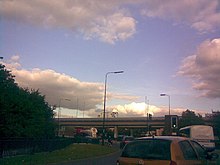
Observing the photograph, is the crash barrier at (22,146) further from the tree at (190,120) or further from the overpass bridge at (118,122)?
the overpass bridge at (118,122)

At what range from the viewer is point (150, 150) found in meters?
9.37

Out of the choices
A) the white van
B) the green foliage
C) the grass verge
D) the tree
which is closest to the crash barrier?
the grass verge

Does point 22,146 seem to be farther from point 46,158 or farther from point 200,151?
point 200,151

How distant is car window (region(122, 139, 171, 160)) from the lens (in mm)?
9156

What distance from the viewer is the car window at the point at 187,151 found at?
32.0 feet

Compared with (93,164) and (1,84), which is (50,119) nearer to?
(1,84)

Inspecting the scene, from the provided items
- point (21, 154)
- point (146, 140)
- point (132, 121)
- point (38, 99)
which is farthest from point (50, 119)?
point (132, 121)

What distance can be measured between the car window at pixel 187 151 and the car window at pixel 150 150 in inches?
24.4

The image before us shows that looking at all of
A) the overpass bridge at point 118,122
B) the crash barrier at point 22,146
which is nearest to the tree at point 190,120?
the overpass bridge at point 118,122

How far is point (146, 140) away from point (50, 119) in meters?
41.9

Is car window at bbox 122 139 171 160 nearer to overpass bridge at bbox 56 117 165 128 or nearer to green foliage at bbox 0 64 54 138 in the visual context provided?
green foliage at bbox 0 64 54 138

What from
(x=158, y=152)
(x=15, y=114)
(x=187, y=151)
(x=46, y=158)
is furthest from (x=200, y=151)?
(x=15, y=114)

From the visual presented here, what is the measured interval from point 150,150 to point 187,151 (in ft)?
3.99

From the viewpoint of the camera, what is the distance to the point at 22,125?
35.4 meters
